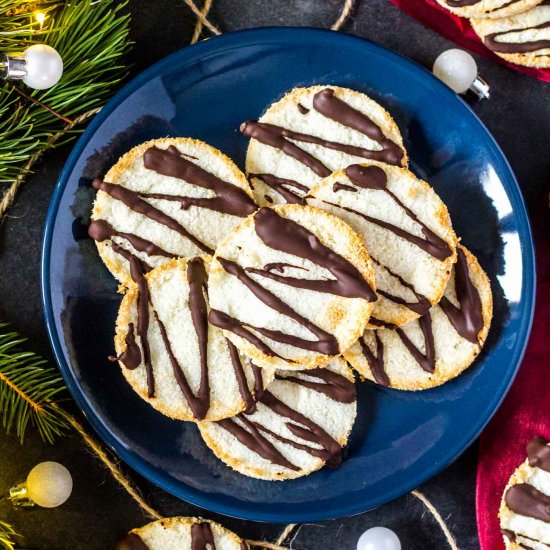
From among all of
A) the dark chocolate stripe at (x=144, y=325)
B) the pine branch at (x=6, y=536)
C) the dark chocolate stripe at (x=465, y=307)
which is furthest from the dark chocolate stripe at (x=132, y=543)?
the dark chocolate stripe at (x=465, y=307)

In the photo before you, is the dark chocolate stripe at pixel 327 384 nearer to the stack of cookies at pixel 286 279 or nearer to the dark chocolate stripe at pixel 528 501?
the stack of cookies at pixel 286 279

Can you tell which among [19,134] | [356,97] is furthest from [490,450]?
[19,134]

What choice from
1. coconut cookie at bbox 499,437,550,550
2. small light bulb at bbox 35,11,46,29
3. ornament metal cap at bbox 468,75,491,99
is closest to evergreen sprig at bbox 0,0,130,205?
small light bulb at bbox 35,11,46,29

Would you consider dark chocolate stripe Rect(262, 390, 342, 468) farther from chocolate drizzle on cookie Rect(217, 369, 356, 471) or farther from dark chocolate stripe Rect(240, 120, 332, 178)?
dark chocolate stripe Rect(240, 120, 332, 178)

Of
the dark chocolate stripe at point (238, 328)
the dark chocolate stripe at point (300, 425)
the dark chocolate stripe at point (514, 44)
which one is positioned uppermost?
the dark chocolate stripe at point (514, 44)

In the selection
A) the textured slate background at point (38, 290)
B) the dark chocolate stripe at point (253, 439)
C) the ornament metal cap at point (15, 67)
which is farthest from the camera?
the textured slate background at point (38, 290)

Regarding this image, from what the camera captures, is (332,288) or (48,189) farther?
(48,189)

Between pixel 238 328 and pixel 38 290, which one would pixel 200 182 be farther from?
pixel 38 290

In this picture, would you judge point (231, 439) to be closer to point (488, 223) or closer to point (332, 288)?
point (332, 288)
